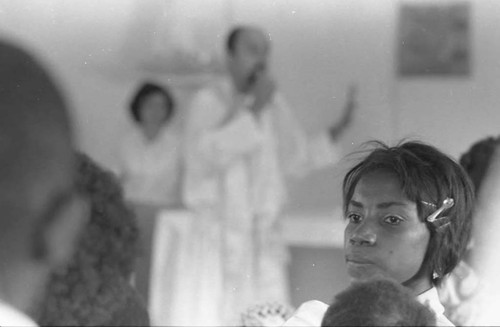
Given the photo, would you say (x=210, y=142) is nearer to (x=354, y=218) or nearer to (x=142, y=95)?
(x=142, y=95)

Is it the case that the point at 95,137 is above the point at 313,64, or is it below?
below

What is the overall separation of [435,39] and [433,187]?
4.71 feet

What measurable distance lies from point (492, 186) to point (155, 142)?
95 centimetres

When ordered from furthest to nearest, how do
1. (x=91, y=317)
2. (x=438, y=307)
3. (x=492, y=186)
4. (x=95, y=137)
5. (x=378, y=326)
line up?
1. (x=95, y=137)
2. (x=492, y=186)
3. (x=91, y=317)
4. (x=438, y=307)
5. (x=378, y=326)

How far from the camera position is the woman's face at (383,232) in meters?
1.46

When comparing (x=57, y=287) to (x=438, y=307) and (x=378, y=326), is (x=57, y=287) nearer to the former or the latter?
(x=438, y=307)

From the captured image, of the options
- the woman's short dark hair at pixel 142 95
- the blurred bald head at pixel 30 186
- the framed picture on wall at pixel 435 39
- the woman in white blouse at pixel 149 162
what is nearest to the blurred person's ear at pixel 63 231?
the blurred bald head at pixel 30 186

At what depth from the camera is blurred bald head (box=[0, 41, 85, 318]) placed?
6.68 feet

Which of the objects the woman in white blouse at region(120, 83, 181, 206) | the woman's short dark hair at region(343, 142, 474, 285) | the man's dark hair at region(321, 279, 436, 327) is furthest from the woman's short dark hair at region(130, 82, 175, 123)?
the man's dark hair at region(321, 279, 436, 327)

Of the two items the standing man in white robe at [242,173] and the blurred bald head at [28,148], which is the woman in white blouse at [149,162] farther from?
the blurred bald head at [28,148]

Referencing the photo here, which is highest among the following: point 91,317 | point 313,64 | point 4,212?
point 313,64

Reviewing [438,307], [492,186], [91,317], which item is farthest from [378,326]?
[492,186]

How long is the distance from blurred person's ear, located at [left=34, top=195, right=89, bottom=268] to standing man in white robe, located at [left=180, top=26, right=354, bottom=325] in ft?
1.95

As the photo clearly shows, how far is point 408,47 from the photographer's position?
285 centimetres
